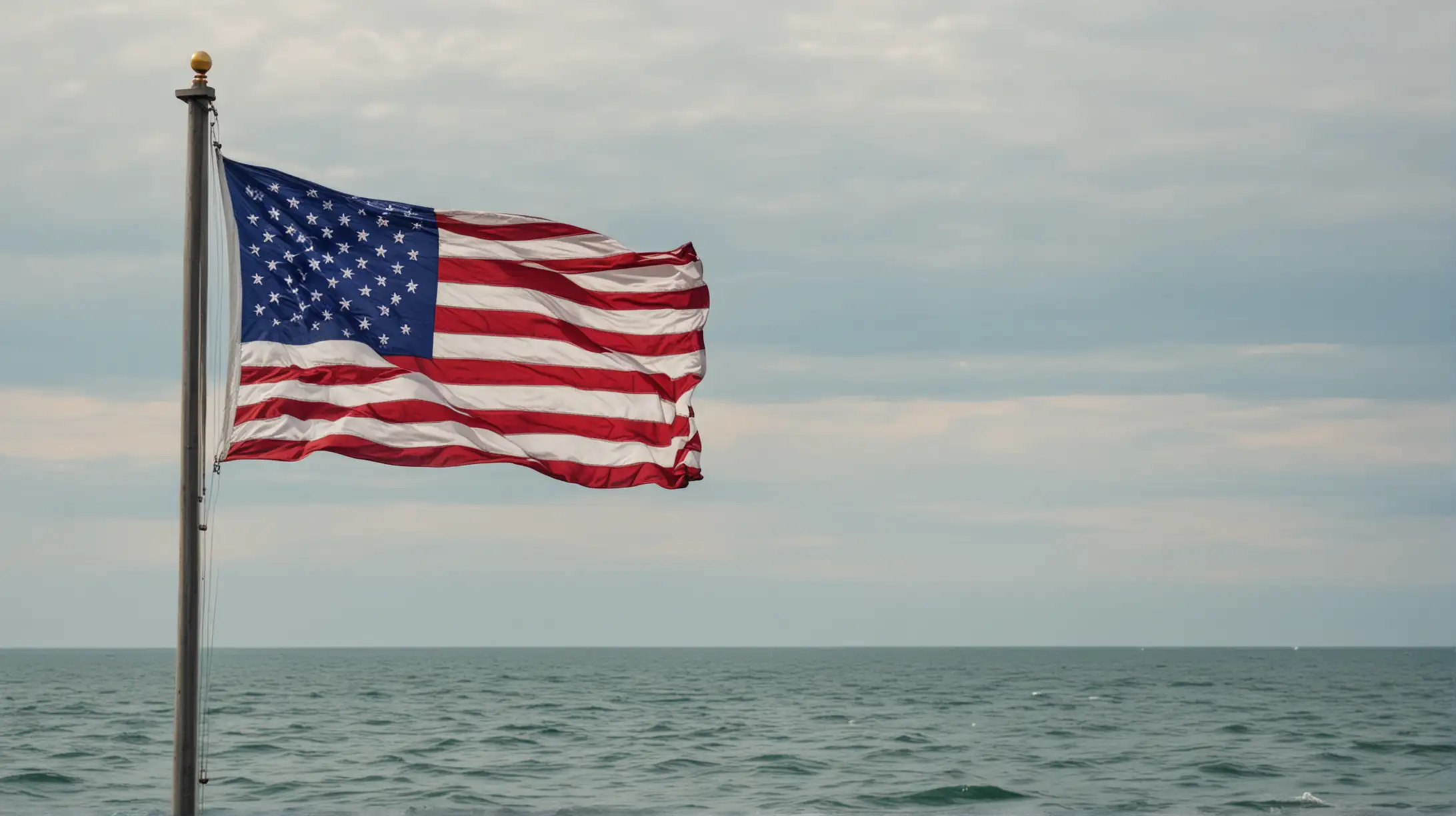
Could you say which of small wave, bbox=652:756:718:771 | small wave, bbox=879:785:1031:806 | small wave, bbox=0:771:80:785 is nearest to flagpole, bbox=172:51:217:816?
small wave, bbox=879:785:1031:806

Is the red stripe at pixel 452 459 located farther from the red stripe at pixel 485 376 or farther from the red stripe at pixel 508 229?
the red stripe at pixel 508 229

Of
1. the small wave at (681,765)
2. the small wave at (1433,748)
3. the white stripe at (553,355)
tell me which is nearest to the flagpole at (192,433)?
the white stripe at (553,355)

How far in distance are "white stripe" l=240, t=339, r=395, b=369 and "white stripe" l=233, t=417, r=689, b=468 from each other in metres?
0.50

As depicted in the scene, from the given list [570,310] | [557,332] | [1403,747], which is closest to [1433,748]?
[1403,747]

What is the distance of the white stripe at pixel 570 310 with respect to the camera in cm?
1271

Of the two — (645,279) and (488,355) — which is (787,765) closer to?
(645,279)

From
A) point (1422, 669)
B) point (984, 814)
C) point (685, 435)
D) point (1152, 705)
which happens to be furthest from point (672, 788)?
point (1422, 669)

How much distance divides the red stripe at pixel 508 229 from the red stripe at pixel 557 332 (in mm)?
703

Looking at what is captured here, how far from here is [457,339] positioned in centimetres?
1258

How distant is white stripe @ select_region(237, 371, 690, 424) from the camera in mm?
11602

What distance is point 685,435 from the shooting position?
13.1 meters

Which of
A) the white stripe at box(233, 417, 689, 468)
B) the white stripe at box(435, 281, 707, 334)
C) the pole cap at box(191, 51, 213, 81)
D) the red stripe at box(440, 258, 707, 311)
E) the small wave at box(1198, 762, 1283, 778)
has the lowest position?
the small wave at box(1198, 762, 1283, 778)

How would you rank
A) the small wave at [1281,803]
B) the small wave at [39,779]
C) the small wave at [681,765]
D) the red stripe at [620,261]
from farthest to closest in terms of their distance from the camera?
the small wave at [681,765] < the small wave at [39,779] < the small wave at [1281,803] < the red stripe at [620,261]

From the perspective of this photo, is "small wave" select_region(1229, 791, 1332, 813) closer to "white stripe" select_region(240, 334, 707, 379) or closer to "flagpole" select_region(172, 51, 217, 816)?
"white stripe" select_region(240, 334, 707, 379)
